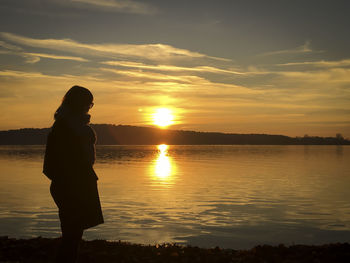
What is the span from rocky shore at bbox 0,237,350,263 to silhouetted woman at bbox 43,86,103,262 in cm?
301

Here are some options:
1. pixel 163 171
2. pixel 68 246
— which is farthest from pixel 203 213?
pixel 163 171

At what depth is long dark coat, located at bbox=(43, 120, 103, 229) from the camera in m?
5.70

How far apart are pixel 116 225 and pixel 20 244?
17.9ft

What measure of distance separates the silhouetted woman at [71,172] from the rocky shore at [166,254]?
3014mm

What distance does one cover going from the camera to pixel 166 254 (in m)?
9.10

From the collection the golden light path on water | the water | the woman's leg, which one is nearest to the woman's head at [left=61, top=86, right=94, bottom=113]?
the woman's leg

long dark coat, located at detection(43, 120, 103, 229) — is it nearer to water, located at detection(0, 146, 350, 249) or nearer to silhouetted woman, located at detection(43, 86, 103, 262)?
silhouetted woman, located at detection(43, 86, 103, 262)

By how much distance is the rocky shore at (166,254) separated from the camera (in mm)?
8625

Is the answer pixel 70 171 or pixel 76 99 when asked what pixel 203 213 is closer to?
pixel 70 171

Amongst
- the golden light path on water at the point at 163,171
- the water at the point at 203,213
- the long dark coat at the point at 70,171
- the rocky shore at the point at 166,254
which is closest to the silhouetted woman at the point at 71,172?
the long dark coat at the point at 70,171

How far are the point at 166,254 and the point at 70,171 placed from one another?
4219 mm

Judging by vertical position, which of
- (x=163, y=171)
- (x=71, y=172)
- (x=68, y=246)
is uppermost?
(x=71, y=172)

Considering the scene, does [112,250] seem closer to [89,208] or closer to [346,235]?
[89,208]

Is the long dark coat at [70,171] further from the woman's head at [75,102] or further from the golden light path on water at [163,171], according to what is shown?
the golden light path on water at [163,171]
